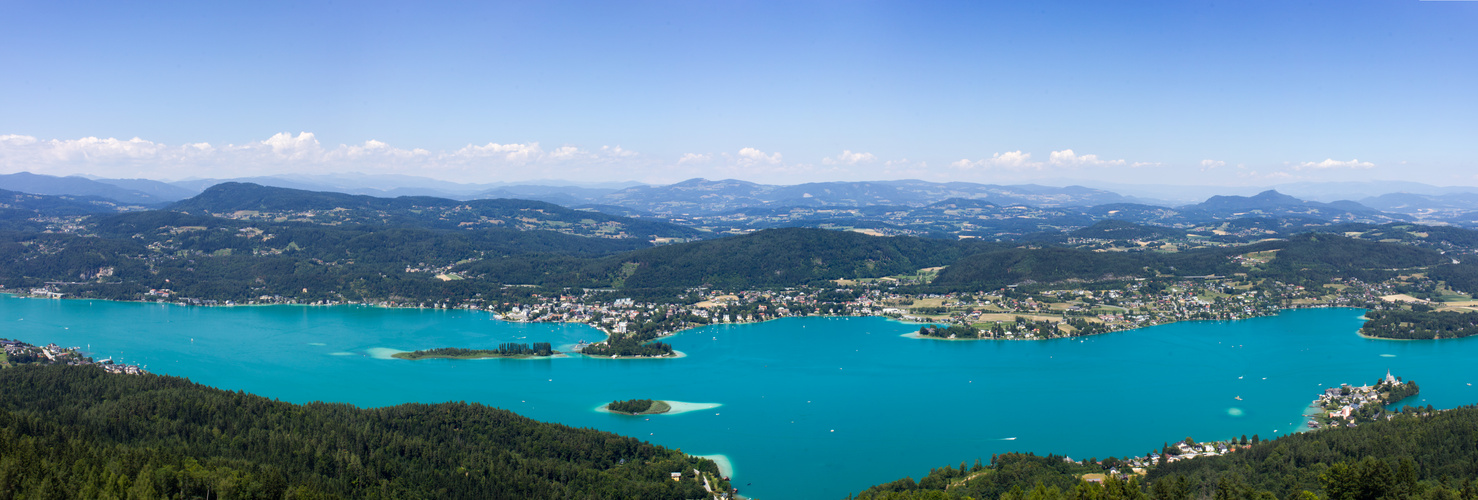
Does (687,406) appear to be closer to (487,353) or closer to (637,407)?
(637,407)

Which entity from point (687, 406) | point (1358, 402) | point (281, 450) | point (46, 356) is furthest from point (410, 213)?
point (1358, 402)

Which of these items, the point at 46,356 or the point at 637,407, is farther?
the point at 46,356

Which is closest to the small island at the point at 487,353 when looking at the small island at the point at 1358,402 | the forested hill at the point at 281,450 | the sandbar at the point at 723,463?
the forested hill at the point at 281,450

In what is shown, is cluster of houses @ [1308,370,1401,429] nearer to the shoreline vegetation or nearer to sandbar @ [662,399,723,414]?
sandbar @ [662,399,723,414]

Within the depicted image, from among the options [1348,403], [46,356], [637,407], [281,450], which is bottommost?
[637,407]

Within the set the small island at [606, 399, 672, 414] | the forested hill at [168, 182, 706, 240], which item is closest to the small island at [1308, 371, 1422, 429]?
the small island at [606, 399, 672, 414]

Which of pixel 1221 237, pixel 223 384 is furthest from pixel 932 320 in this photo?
pixel 1221 237

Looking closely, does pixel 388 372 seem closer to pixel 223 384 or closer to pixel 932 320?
pixel 223 384
